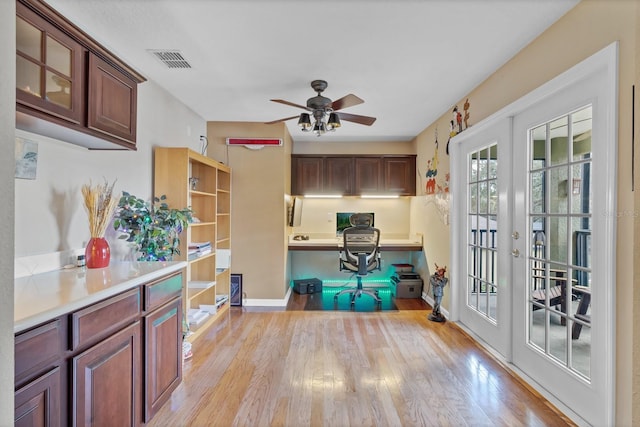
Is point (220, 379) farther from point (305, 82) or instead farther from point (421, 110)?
point (421, 110)

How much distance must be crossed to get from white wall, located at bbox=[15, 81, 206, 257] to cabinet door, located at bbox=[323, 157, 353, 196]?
266 cm

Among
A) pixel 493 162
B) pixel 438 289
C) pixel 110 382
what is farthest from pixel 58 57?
pixel 438 289

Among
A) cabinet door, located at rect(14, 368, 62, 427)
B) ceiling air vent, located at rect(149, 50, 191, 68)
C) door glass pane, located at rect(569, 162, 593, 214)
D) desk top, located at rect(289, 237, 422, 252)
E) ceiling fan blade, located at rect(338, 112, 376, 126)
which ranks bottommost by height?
cabinet door, located at rect(14, 368, 62, 427)

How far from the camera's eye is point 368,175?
515cm

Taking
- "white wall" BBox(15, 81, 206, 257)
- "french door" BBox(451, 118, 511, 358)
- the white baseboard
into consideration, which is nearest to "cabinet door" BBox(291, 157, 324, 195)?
the white baseboard

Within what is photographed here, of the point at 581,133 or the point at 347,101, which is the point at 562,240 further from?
the point at 347,101

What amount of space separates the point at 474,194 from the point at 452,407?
2.01 meters

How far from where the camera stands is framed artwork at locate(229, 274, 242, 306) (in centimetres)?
423

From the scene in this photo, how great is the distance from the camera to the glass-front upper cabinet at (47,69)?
4.50 ft

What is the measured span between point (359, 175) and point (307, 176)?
0.85m

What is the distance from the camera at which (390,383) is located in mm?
2346

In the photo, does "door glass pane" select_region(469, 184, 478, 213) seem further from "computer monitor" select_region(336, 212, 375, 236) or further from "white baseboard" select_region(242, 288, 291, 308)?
"white baseboard" select_region(242, 288, 291, 308)

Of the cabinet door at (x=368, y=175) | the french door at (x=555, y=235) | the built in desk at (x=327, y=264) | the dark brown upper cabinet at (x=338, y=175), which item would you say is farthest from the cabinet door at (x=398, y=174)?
the french door at (x=555, y=235)

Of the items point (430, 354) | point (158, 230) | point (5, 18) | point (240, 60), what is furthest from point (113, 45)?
point (430, 354)
